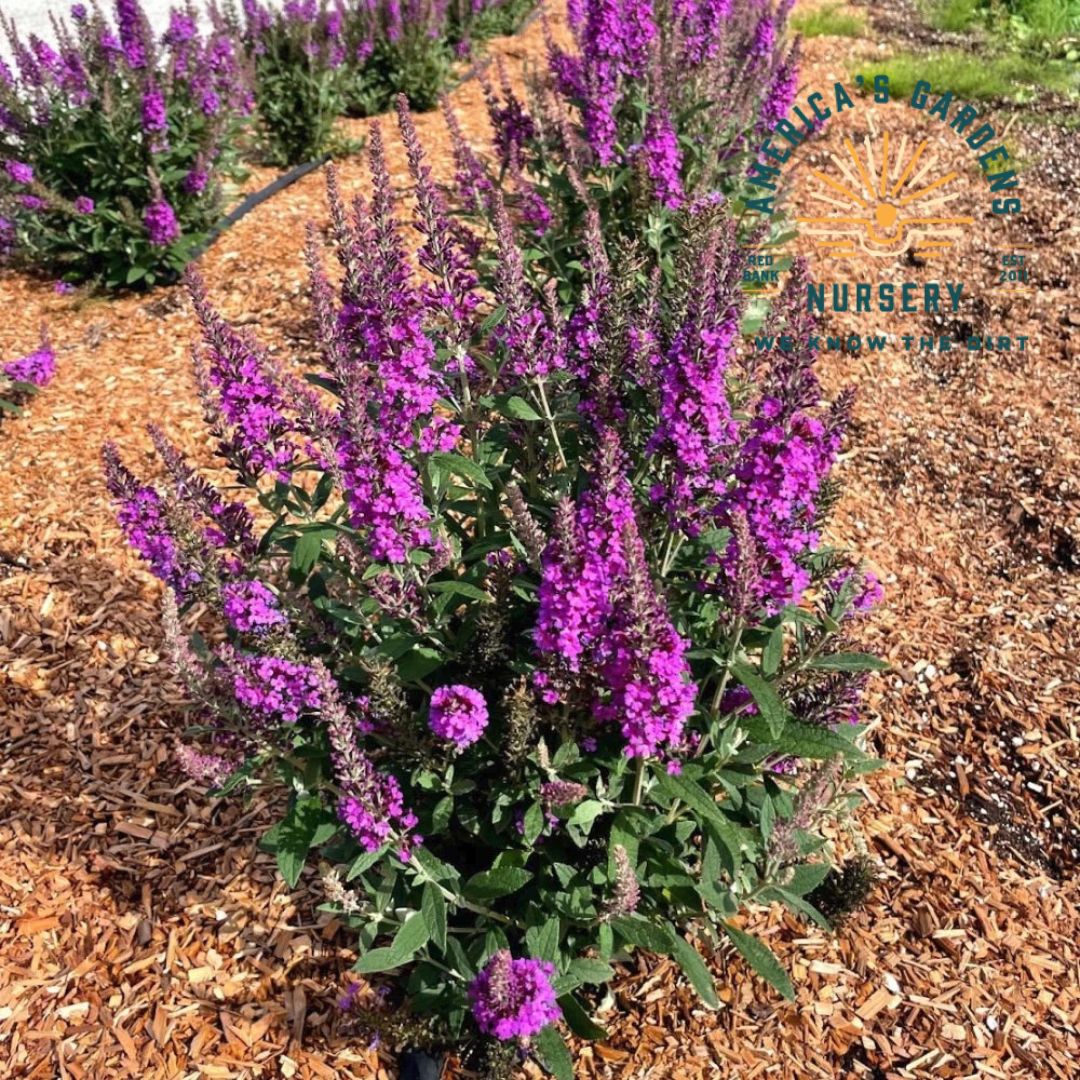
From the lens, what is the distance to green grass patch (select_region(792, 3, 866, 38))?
12.8 m

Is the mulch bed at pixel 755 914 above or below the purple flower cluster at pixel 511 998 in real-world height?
below

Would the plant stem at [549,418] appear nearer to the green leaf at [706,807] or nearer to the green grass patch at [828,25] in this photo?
the green leaf at [706,807]

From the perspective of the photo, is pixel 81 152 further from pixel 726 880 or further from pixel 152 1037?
pixel 726 880

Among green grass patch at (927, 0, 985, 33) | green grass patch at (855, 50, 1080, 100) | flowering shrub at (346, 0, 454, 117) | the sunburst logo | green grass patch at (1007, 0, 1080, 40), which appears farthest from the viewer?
green grass patch at (927, 0, 985, 33)

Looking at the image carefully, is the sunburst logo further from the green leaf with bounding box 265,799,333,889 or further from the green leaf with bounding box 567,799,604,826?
the green leaf with bounding box 265,799,333,889

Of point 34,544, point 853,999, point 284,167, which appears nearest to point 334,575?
point 853,999

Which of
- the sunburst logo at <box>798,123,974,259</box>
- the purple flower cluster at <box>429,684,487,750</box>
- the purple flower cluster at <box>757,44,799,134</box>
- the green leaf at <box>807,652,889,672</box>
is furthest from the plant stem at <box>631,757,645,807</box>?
the sunburst logo at <box>798,123,974,259</box>

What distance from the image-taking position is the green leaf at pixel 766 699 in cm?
246

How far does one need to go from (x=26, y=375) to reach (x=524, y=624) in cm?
484

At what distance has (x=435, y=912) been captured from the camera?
2.58 metres

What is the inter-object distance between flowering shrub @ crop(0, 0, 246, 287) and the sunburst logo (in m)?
5.36

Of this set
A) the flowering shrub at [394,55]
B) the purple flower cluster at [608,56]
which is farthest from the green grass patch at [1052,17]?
the purple flower cluster at [608,56]

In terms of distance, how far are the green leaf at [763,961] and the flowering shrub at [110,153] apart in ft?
21.1

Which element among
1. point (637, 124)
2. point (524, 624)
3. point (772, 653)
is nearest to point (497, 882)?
point (524, 624)
